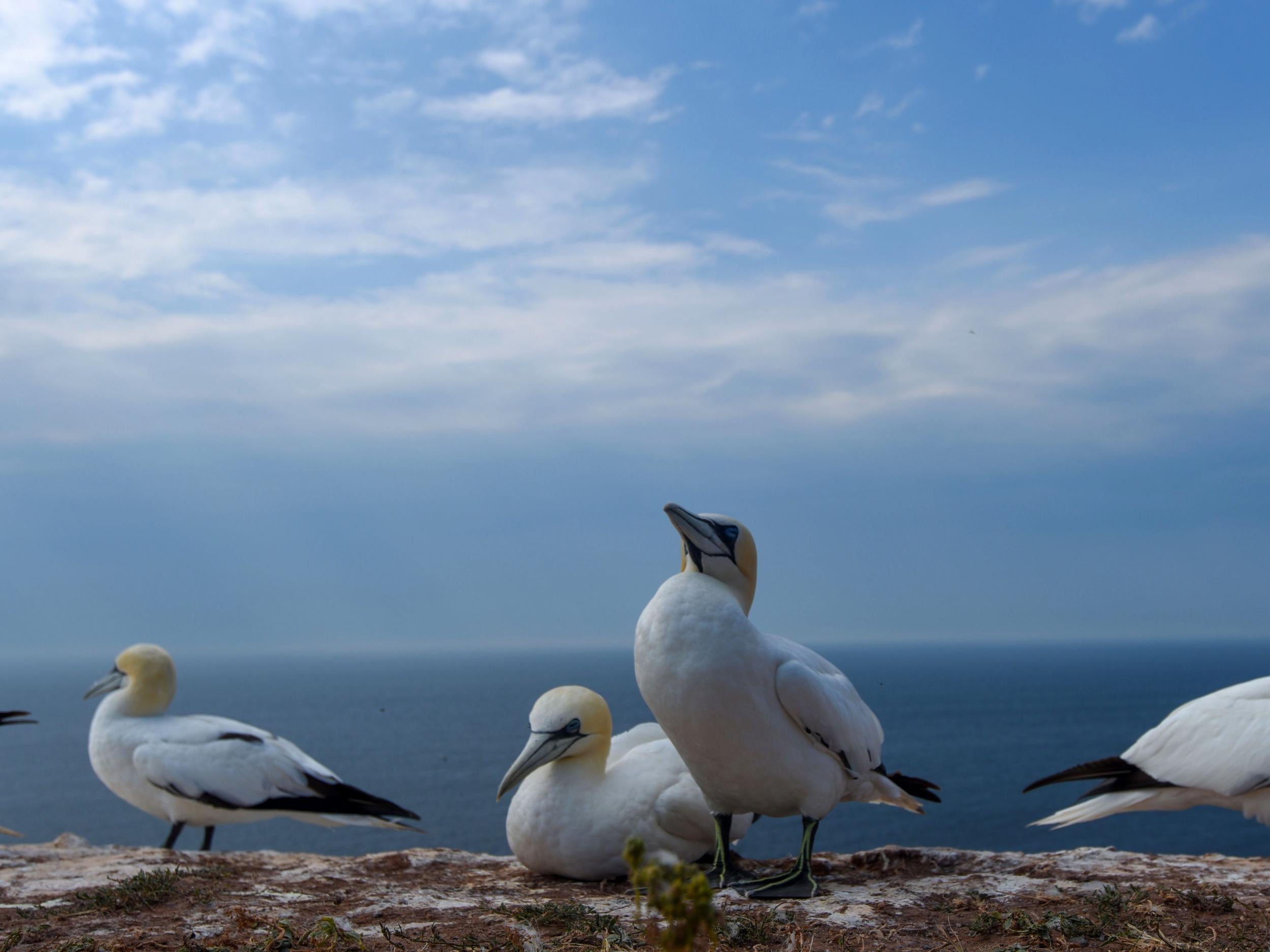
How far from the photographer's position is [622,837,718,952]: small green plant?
182 cm

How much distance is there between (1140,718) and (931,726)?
2192cm

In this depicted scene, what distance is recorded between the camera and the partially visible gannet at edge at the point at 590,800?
615cm

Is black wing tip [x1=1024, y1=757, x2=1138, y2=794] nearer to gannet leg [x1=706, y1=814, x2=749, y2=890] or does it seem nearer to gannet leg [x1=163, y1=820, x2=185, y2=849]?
gannet leg [x1=706, y1=814, x2=749, y2=890]

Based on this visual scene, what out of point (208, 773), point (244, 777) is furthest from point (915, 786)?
point (208, 773)

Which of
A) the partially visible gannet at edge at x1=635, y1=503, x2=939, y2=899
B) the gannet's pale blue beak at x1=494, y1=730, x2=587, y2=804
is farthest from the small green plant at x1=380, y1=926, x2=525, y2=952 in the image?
the gannet's pale blue beak at x1=494, y1=730, x2=587, y2=804

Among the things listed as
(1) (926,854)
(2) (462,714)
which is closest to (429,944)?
(1) (926,854)

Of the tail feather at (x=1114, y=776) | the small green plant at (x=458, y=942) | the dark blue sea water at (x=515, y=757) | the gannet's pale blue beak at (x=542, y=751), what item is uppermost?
the gannet's pale blue beak at (x=542, y=751)

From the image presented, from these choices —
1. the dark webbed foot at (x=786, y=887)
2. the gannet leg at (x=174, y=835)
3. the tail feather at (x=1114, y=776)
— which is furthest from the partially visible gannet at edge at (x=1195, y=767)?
the gannet leg at (x=174, y=835)

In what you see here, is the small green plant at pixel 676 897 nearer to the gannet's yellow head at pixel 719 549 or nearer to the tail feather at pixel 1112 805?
the gannet's yellow head at pixel 719 549

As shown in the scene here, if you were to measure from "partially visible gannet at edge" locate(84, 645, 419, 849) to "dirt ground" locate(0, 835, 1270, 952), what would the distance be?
1.79 metres

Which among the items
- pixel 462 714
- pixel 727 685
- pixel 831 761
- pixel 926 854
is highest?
pixel 727 685

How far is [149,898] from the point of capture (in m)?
5.34

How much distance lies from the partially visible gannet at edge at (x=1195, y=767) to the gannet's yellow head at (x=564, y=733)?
299cm

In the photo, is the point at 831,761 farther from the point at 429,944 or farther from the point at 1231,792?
the point at 1231,792
